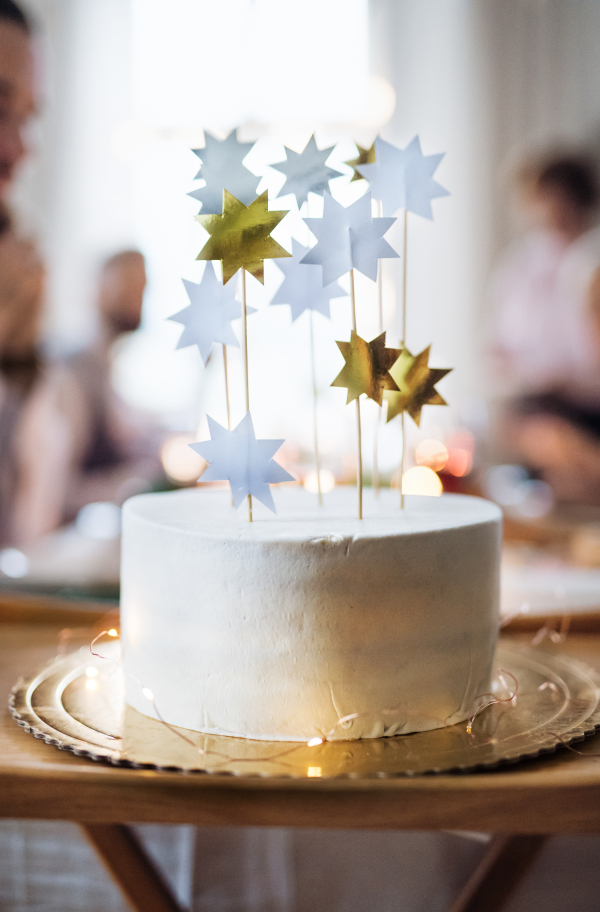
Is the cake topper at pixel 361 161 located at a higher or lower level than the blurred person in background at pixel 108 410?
Answer: higher

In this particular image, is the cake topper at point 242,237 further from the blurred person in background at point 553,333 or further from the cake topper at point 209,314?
the blurred person in background at point 553,333

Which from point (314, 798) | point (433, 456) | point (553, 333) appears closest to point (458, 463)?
point (433, 456)

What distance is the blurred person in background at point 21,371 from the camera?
238 cm

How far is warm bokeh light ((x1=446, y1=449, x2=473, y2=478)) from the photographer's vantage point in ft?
6.10

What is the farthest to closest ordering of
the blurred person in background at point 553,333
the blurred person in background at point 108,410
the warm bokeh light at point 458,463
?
the blurred person in background at point 553,333 < the blurred person in background at point 108,410 < the warm bokeh light at point 458,463

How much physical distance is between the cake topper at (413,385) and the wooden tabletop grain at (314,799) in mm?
344

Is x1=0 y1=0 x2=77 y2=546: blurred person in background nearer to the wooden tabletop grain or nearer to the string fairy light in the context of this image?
the string fairy light

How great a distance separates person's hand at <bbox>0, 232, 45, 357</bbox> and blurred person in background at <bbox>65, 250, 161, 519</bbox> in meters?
0.22

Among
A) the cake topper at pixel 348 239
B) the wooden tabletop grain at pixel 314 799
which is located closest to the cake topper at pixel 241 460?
the cake topper at pixel 348 239

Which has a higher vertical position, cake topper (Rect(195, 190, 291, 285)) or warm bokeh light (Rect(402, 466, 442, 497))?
cake topper (Rect(195, 190, 291, 285))

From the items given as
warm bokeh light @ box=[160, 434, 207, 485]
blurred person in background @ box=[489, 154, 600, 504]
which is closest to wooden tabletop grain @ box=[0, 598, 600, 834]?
warm bokeh light @ box=[160, 434, 207, 485]

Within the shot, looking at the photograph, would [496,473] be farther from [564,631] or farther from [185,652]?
[185,652]

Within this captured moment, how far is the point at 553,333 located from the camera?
3352 millimetres

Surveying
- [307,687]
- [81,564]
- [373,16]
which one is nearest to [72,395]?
[81,564]
